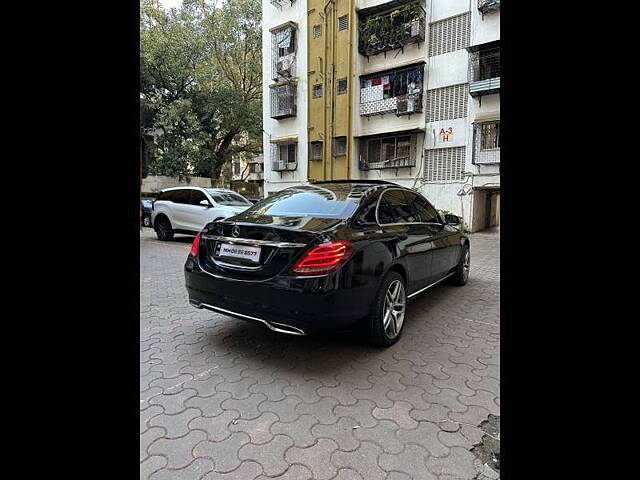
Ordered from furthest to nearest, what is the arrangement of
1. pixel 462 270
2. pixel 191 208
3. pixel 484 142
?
1. pixel 484 142
2. pixel 191 208
3. pixel 462 270

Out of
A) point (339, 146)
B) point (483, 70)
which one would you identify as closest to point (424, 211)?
point (483, 70)

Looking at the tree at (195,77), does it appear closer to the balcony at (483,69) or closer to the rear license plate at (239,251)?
the balcony at (483,69)

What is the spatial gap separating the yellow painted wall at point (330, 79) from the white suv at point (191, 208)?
9.32 m

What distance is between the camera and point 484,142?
1476 centimetres

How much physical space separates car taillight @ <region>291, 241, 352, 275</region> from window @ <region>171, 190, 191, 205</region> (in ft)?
27.0

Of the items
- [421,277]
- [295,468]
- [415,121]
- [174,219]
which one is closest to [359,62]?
[415,121]

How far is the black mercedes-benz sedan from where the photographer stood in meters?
2.69

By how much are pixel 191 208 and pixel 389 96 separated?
11431 mm

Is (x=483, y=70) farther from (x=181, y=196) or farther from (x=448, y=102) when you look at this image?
(x=181, y=196)

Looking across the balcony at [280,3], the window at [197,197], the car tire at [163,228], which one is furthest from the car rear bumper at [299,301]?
the balcony at [280,3]
